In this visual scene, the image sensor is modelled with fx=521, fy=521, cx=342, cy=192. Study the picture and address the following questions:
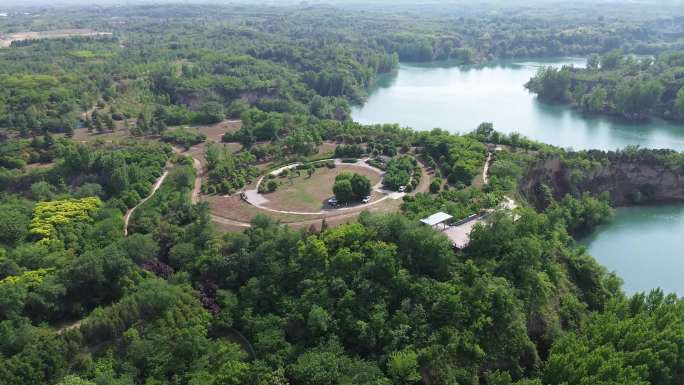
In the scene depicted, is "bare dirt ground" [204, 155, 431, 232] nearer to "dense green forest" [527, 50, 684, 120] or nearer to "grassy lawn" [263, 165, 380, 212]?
"grassy lawn" [263, 165, 380, 212]

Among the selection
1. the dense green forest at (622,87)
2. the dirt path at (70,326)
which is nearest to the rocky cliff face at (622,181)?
the dense green forest at (622,87)

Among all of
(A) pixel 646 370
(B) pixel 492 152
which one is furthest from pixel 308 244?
(B) pixel 492 152

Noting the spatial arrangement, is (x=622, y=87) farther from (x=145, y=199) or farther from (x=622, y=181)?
(x=145, y=199)

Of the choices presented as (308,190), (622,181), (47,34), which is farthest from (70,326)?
(47,34)


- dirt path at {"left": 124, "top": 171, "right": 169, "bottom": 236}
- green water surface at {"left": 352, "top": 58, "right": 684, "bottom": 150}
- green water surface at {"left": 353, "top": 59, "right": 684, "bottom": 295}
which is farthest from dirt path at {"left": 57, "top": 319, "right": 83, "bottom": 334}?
green water surface at {"left": 352, "top": 58, "right": 684, "bottom": 150}

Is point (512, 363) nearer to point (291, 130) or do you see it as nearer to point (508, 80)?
point (291, 130)
